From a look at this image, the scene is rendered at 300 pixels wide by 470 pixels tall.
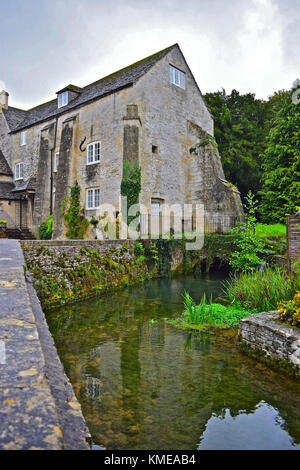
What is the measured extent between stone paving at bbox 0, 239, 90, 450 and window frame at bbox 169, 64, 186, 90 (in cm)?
2151

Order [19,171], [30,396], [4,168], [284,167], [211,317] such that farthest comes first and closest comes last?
[4,168] < [19,171] < [284,167] < [211,317] < [30,396]

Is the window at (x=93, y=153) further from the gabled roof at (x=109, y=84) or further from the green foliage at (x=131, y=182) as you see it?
the green foliage at (x=131, y=182)

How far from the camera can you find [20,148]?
94.7ft

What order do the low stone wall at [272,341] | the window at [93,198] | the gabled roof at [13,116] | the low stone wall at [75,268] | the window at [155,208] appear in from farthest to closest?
the gabled roof at [13,116]
the window at [93,198]
the window at [155,208]
the low stone wall at [75,268]
the low stone wall at [272,341]

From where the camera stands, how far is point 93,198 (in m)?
21.1

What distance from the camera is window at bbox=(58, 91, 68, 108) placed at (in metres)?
24.9

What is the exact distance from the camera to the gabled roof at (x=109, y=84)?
65.3ft

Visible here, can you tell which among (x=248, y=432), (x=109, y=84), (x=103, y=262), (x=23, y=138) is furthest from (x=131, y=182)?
(x=248, y=432)

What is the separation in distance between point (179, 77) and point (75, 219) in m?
12.3

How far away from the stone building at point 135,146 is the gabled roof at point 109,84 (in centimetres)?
7

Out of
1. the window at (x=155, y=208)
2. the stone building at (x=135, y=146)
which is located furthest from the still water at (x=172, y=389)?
the stone building at (x=135, y=146)

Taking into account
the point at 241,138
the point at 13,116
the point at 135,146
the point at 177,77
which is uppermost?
the point at 13,116

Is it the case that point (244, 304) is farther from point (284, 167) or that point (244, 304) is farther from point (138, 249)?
point (284, 167)

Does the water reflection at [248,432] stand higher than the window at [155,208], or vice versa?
the window at [155,208]
